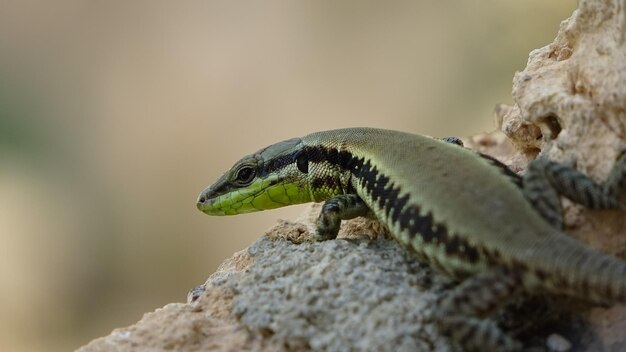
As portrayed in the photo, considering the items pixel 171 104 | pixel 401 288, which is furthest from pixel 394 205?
pixel 171 104

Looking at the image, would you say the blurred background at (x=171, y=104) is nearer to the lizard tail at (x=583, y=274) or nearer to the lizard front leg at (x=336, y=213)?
the lizard front leg at (x=336, y=213)

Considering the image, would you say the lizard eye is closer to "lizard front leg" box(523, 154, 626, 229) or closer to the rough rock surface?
the rough rock surface

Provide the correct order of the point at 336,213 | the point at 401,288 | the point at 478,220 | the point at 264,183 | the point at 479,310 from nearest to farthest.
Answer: the point at 479,310 → the point at 478,220 → the point at 401,288 → the point at 336,213 → the point at 264,183

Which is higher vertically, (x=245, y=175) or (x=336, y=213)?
(x=245, y=175)

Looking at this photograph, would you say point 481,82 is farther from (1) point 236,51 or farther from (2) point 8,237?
(2) point 8,237

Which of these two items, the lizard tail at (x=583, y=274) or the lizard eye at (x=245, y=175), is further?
the lizard eye at (x=245, y=175)

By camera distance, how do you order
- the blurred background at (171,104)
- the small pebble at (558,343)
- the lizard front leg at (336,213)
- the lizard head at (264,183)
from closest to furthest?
the small pebble at (558,343) < the lizard front leg at (336,213) < the lizard head at (264,183) < the blurred background at (171,104)

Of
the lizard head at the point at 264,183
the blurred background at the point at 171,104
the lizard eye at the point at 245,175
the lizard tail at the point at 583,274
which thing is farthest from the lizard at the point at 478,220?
the blurred background at the point at 171,104

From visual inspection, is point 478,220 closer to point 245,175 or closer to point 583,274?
point 583,274
